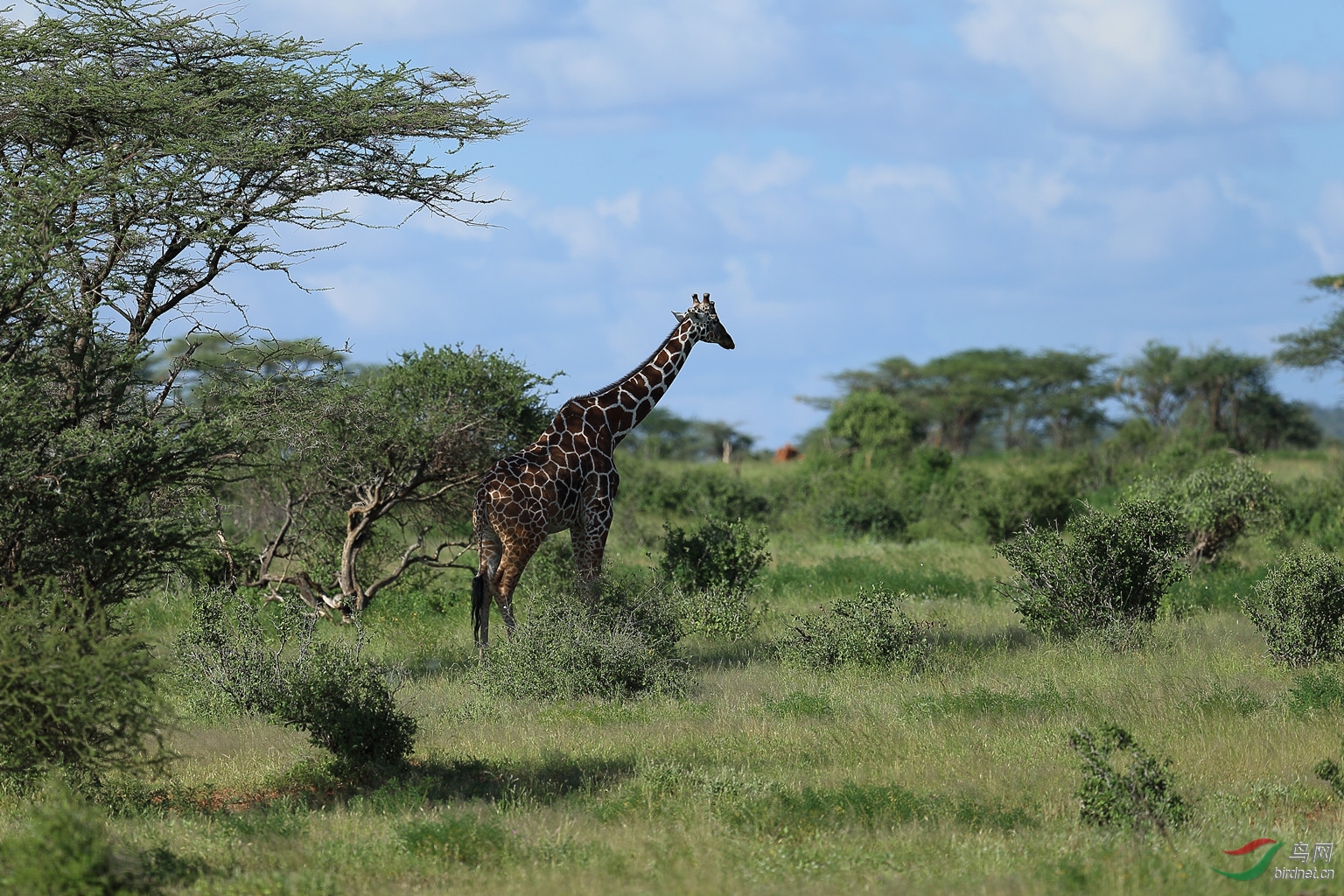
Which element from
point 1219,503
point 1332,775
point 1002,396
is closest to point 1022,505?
point 1219,503

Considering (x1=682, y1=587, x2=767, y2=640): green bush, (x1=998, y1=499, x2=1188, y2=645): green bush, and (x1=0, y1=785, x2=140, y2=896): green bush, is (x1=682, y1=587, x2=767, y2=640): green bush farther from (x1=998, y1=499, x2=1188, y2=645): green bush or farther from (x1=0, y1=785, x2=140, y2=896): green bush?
(x1=0, y1=785, x2=140, y2=896): green bush

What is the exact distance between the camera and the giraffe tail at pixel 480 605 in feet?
45.5

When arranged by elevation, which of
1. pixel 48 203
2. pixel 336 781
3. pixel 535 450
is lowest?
pixel 336 781

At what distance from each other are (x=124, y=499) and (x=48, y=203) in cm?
239

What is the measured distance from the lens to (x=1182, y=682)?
11.8 meters

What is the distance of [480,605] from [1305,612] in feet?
27.1

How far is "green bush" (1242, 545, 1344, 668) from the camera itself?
42.1 feet

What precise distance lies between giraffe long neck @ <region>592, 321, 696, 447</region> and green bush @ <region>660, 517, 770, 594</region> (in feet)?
7.72

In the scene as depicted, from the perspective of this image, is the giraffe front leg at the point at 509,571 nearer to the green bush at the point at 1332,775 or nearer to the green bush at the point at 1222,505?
the green bush at the point at 1332,775

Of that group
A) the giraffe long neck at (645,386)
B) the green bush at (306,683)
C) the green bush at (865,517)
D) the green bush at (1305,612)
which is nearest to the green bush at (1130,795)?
the green bush at (306,683)

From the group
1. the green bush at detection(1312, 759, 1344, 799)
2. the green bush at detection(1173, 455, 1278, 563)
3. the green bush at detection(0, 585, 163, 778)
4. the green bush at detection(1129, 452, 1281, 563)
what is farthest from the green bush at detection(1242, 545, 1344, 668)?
the green bush at detection(0, 585, 163, 778)

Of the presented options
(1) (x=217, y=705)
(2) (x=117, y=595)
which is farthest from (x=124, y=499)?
(1) (x=217, y=705)

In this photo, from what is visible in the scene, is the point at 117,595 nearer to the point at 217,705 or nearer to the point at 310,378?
the point at 217,705

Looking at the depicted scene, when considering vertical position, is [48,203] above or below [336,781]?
above
